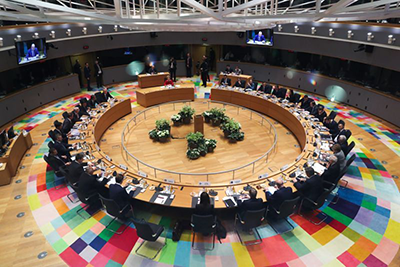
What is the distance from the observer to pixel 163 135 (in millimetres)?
11523

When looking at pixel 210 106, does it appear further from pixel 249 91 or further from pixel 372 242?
pixel 372 242

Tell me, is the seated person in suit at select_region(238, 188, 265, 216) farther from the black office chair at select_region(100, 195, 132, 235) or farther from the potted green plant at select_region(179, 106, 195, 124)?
the potted green plant at select_region(179, 106, 195, 124)

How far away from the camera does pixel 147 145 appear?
11.5m

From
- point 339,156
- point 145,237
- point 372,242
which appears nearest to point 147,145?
point 145,237

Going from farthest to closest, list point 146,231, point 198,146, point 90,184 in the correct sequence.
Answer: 1. point 198,146
2. point 90,184
3. point 146,231

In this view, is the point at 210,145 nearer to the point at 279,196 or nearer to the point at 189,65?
the point at 279,196

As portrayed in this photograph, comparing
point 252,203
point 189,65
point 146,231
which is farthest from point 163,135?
point 189,65

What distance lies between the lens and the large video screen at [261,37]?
17245mm

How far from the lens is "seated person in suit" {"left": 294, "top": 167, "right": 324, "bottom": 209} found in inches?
282

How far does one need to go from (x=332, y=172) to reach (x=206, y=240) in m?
3.87

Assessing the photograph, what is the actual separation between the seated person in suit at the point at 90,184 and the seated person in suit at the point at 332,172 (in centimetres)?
595

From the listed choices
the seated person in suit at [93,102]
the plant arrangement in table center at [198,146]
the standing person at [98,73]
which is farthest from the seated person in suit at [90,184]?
the standing person at [98,73]

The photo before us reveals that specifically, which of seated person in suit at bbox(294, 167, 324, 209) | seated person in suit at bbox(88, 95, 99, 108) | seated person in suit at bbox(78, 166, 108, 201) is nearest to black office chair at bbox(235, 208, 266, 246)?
seated person in suit at bbox(294, 167, 324, 209)

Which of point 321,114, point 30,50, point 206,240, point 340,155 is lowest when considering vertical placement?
point 206,240
